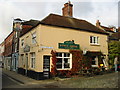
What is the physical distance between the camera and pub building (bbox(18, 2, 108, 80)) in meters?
14.5

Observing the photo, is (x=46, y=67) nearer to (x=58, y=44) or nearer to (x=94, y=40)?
(x=58, y=44)

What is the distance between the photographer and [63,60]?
15.5 metres

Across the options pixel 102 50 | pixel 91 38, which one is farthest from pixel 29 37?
pixel 102 50

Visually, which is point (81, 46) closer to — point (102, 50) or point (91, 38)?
point (91, 38)

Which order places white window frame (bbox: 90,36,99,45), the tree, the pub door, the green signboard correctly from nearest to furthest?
1. the pub door
2. the green signboard
3. white window frame (bbox: 90,36,99,45)
4. the tree

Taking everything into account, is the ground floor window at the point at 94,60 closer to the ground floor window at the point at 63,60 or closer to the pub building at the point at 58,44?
the pub building at the point at 58,44

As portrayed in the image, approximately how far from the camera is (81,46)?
17.1 metres

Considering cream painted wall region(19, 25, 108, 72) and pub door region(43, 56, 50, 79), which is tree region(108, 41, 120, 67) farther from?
pub door region(43, 56, 50, 79)

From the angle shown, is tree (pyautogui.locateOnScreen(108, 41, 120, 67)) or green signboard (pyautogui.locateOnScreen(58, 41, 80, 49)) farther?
tree (pyautogui.locateOnScreen(108, 41, 120, 67))

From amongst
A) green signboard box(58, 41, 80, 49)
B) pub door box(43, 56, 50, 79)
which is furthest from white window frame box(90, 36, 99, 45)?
pub door box(43, 56, 50, 79)

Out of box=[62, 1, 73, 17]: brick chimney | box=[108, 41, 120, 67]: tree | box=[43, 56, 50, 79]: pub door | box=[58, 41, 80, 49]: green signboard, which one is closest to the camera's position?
box=[43, 56, 50, 79]: pub door

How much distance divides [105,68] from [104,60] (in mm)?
1083

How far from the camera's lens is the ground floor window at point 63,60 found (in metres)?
15.3

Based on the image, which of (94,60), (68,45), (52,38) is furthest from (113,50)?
(52,38)
